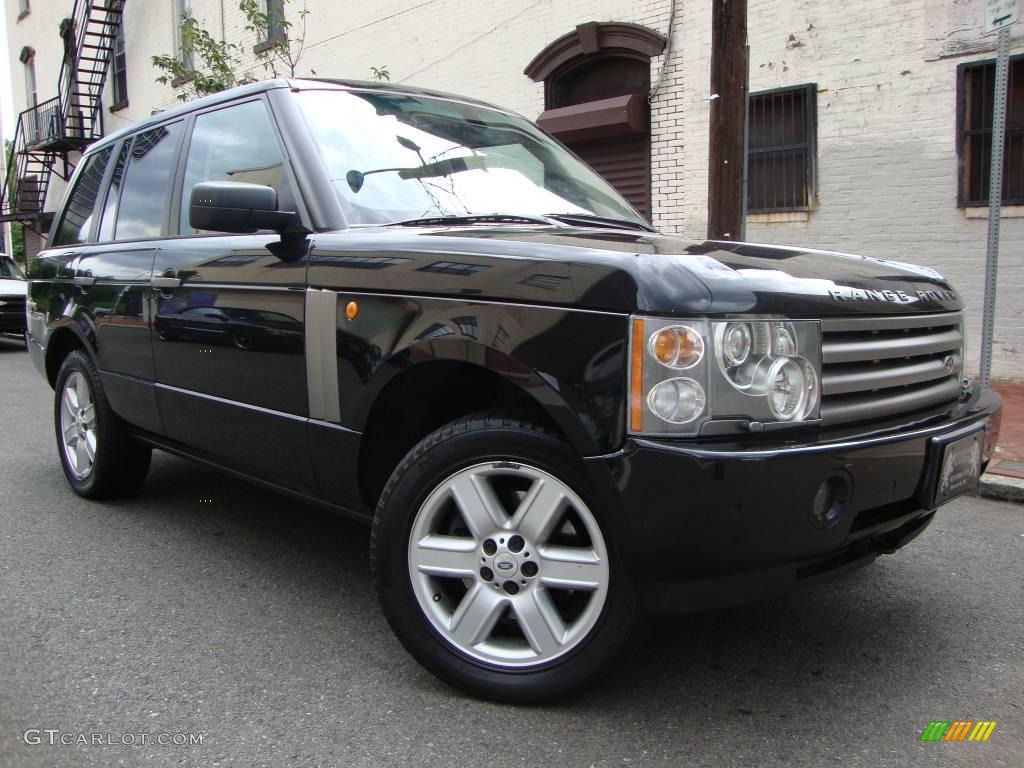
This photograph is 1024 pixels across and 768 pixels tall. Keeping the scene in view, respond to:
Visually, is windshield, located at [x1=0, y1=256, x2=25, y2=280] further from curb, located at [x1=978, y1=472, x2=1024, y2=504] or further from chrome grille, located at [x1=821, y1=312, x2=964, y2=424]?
chrome grille, located at [x1=821, y1=312, x2=964, y2=424]

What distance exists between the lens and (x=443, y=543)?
249 cm

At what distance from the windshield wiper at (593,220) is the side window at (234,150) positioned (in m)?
1.01

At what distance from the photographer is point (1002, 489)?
4.70m

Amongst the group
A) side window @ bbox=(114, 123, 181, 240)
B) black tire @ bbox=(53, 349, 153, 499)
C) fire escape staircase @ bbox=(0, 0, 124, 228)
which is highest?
fire escape staircase @ bbox=(0, 0, 124, 228)

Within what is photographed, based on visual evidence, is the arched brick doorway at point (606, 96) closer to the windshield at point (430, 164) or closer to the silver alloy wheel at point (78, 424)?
the windshield at point (430, 164)

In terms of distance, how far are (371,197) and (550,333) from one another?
1101 millimetres

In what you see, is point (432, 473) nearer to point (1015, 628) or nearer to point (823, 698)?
point (823, 698)

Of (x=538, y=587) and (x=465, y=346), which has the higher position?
(x=465, y=346)

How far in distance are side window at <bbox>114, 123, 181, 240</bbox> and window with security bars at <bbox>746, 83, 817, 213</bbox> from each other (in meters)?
5.87

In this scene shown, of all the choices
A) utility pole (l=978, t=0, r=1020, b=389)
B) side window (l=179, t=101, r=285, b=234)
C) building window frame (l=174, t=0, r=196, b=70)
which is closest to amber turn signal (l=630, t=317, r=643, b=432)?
side window (l=179, t=101, r=285, b=234)

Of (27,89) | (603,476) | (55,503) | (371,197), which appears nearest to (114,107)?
(27,89)

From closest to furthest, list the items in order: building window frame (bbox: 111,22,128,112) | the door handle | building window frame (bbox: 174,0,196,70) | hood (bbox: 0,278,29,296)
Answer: the door handle
hood (bbox: 0,278,29,296)
building window frame (bbox: 174,0,196,70)
building window frame (bbox: 111,22,128,112)

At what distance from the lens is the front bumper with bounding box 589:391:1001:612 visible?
2033 millimetres

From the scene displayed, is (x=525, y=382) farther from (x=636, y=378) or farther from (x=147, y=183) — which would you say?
(x=147, y=183)
